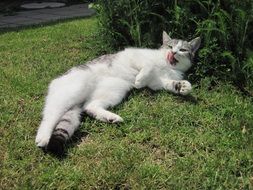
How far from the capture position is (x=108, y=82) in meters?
4.80

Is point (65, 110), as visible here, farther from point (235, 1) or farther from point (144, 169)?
point (235, 1)

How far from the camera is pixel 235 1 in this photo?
523cm

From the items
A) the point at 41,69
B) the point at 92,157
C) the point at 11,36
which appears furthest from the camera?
the point at 11,36

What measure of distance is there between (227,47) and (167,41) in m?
0.68

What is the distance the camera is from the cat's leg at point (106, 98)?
429cm

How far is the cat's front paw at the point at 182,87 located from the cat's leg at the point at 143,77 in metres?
0.31

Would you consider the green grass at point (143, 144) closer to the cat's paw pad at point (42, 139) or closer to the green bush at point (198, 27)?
the cat's paw pad at point (42, 139)

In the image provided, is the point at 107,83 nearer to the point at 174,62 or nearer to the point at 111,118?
the point at 111,118

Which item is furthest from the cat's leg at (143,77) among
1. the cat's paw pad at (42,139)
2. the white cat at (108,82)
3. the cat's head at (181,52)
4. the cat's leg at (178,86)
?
the cat's paw pad at (42,139)

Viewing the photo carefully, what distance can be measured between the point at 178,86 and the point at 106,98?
776mm

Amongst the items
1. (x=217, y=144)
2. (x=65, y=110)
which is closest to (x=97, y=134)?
(x=65, y=110)

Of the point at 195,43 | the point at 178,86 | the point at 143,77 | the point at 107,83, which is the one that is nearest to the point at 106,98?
the point at 107,83

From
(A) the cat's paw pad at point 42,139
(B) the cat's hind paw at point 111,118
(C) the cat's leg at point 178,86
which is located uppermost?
(A) the cat's paw pad at point 42,139

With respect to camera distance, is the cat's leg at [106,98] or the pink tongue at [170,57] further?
the pink tongue at [170,57]
